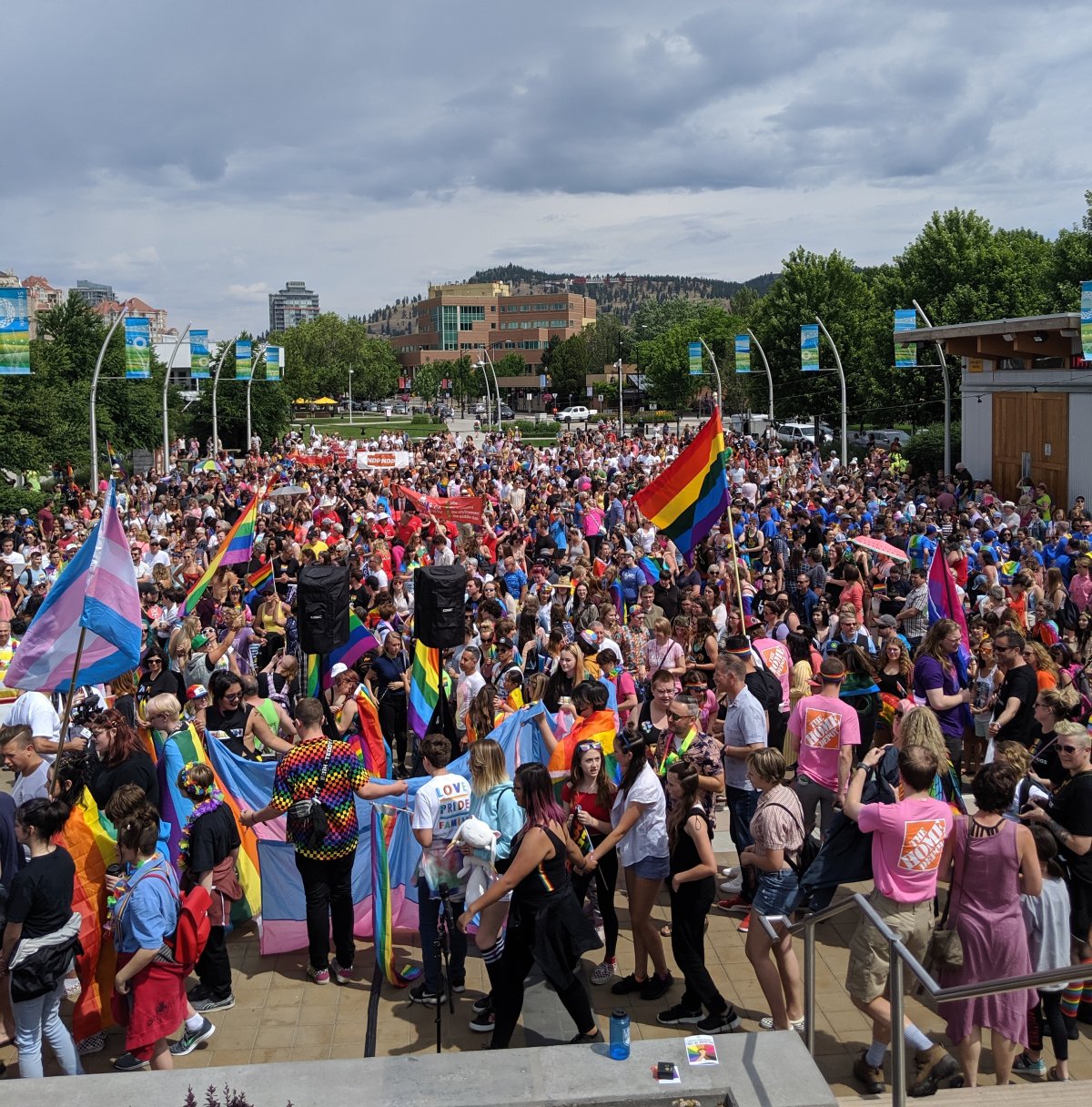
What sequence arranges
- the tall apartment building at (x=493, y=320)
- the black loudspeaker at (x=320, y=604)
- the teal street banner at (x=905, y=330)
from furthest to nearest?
the tall apartment building at (x=493, y=320), the teal street banner at (x=905, y=330), the black loudspeaker at (x=320, y=604)

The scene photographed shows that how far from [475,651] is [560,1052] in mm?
5415

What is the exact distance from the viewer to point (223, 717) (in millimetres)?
8172

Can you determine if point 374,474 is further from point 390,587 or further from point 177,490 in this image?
point 390,587

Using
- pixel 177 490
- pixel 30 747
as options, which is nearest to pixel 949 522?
pixel 30 747

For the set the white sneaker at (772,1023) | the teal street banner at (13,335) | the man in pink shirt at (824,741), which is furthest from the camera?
the teal street banner at (13,335)

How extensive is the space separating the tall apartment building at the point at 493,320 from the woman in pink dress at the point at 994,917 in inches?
6854

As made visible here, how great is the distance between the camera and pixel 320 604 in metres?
9.51

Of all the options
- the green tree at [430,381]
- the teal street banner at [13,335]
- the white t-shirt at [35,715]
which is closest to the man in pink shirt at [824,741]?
the white t-shirt at [35,715]

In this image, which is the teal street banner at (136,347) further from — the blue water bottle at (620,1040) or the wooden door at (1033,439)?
the blue water bottle at (620,1040)

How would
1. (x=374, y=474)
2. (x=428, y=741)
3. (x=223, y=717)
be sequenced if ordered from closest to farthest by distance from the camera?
(x=428, y=741) < (x=223, y=717) < (x=374, y=474)

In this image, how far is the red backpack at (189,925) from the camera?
5.71m

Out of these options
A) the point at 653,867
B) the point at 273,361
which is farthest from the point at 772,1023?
the point at 273,361

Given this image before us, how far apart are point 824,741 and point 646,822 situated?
1.56 m

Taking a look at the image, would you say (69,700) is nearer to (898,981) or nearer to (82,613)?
(82,613)
